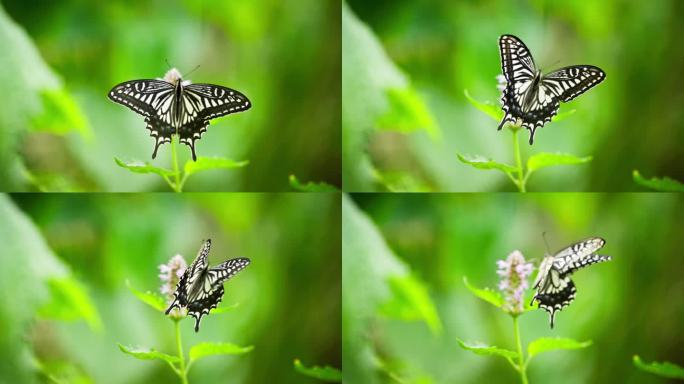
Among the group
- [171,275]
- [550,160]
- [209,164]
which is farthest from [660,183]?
[171,275]

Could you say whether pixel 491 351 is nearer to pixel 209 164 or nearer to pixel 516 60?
pixel 516 60

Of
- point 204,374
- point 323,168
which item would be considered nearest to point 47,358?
point 204,374

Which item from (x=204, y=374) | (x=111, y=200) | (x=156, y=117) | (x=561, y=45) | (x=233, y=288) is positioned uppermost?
(x=561, y=45)

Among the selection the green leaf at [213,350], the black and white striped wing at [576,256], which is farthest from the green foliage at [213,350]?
the black and white striped wing at [576,256]

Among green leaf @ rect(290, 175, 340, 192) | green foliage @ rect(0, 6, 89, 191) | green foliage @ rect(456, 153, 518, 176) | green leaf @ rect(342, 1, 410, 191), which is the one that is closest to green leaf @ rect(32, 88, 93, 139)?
green foliage @ rect(0, 6, 89, 191)

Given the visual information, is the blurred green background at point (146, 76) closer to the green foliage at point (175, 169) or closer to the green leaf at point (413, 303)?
the green foliage at point (175, 169)

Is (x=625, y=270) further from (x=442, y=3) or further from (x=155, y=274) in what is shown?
(x=155, y=274)
